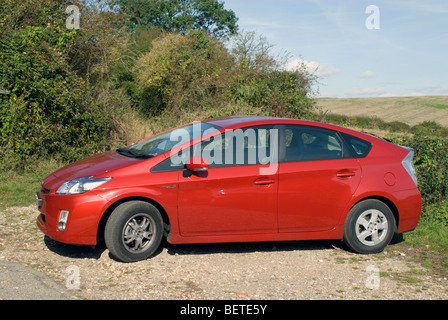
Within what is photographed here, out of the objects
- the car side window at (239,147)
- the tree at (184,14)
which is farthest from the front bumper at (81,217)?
the tree at (184,14)

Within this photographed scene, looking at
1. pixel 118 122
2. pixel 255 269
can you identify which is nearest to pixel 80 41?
pixel 118 122

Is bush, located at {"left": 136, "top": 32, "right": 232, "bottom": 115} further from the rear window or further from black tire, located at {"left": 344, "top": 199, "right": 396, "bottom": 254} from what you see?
black tire, located at {"left": 344, "top": 199, "right": 396, "bottom": 254}

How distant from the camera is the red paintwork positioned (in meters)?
6.07

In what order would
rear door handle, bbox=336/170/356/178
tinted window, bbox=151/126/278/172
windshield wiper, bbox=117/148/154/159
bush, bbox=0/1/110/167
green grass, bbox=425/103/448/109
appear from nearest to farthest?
tinted window, bbox=151/126/278/172, windshield wiper, bbox=117/148/154/159, rear door handle, bbox=336/170/356/178, bush, bbox=0/1/110/167, green grass, bbox=425/103/448/109

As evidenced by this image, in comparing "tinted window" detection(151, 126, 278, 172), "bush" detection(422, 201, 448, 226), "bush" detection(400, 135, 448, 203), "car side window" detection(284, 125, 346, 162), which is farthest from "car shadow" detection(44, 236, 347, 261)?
"bush" detection(400, 135, 448, 203)

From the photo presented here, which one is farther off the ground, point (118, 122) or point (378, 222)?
point (118, 122)

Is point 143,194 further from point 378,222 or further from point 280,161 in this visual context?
point 378,222

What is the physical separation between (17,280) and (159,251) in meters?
1.85

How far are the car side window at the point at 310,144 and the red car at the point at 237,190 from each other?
0.01 m

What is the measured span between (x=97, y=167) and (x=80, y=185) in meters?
0.42

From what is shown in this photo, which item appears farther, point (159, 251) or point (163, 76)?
point (163, 76)

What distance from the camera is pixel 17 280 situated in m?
5.46

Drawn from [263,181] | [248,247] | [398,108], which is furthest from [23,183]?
[398,108]

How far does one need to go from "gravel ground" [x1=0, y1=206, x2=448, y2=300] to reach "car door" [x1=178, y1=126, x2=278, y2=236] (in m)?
0.47
